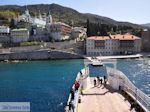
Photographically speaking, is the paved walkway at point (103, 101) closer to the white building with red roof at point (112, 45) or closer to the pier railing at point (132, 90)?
the pier railing at point (132, 90)

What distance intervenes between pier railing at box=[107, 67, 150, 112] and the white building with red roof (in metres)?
95.9

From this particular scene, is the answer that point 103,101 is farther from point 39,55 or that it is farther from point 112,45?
point 112,45

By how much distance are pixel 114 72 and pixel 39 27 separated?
129m

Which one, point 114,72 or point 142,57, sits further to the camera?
point 142,57

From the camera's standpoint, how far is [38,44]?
14212 centimetres

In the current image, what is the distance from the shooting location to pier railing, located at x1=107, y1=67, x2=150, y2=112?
819 inches

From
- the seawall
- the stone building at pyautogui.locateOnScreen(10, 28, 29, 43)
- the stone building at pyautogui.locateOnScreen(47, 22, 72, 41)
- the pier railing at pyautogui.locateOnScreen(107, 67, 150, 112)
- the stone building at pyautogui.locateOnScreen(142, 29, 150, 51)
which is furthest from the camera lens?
the stone building at pyautogui.locateOnScreen(10, 28, 29, 43)

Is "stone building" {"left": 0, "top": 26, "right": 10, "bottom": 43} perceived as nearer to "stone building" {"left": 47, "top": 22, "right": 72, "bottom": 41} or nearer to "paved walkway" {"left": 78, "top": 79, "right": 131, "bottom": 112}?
"stone building" {"left": 47, "top": 22, "right": 72, "bottom": 41}

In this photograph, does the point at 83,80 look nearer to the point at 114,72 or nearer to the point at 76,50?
the point at 114,72

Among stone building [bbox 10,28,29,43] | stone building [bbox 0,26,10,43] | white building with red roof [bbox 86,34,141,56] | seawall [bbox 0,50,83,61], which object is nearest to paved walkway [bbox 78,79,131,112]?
seawall [bbox 0,50,83,61]

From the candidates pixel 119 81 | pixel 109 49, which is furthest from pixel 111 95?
pixel 109 49

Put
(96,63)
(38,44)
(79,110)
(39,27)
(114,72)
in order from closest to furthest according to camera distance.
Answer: (79,110) < (114,72) < (96,63) < (38,44) < (39,27)

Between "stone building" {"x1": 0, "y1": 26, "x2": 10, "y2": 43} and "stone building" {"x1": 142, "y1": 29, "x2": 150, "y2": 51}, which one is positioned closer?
"stone building" {"x1": 142, "y1": 29, "x2": 150, "y2": 51}

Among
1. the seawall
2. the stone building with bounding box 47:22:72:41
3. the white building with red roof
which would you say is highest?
the stone building with bounding box 47:22:72:41
